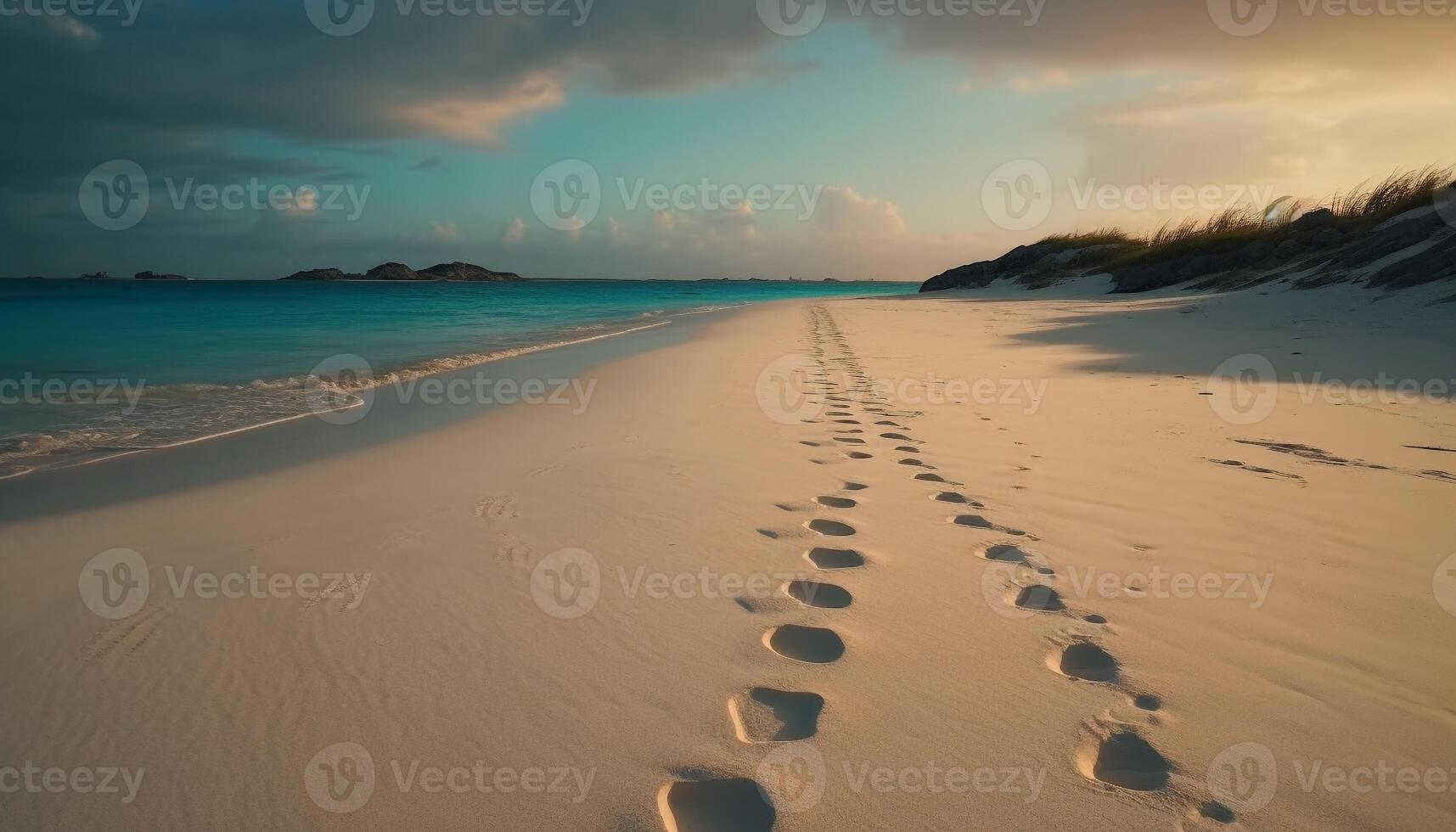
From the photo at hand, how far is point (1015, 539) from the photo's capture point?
9.12 ft

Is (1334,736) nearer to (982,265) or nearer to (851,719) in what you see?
(851,719)

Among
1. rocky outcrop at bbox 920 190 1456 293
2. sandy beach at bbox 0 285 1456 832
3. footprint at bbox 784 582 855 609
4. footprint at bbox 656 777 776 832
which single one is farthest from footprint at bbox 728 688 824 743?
rocky outcrop at bbox 920 190 1456 293

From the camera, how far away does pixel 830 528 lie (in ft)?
9.75

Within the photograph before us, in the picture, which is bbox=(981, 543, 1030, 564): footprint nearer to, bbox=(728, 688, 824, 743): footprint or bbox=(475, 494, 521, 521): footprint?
bbox=(728, 688, 824, 743): footprint

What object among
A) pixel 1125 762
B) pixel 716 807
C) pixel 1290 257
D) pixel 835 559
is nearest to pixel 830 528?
pixel 835 559

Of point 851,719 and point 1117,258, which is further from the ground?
point 1117,258

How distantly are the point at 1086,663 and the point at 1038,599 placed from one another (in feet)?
1.21

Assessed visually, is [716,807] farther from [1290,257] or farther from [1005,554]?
[1290,257]

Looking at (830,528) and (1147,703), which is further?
(830,528)

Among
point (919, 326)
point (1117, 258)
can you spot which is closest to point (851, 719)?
point (919, 326)

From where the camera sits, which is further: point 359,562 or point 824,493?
point 824,493

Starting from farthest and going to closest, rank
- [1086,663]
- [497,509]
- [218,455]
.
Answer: [218,455] → [497,509] → [1086,663]

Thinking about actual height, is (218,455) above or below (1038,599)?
below

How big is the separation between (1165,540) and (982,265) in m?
41.1
